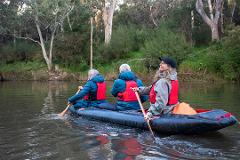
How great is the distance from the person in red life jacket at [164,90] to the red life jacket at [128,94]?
1165 millimetres

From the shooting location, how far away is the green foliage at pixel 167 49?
27.5 meters

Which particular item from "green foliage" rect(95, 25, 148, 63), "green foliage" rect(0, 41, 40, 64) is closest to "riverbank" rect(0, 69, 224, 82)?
"green foliage" rect(95, 25, 148, 63)

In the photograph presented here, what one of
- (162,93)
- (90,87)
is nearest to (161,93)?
(162,93)

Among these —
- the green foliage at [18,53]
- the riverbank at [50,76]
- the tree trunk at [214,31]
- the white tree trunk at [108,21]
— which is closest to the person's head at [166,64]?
the riverbank at [50,76]

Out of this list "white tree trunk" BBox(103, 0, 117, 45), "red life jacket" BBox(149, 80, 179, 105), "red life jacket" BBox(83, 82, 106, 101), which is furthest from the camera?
"white tree trunk" BBox(103, 0, 117, 45)

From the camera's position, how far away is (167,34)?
1143 inches

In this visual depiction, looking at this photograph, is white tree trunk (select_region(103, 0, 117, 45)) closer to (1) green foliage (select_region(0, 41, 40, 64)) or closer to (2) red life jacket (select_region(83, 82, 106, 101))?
(1) green foliage (select_region(0, 41, 40, 64))

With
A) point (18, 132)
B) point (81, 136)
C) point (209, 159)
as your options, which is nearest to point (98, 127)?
point (81, 136)

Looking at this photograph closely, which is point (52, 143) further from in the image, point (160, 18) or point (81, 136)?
point (160, 18)

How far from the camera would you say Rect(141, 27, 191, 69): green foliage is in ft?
90.1

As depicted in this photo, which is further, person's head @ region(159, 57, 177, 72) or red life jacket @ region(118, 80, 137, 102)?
red life jacket @ region(118, 80, 137, 102)

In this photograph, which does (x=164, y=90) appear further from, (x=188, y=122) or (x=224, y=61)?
(x=224, y=61)

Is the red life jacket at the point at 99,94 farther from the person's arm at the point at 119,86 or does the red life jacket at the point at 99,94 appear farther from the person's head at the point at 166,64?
the person's head at the point at 166,64

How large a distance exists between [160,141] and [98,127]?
1996 mm
